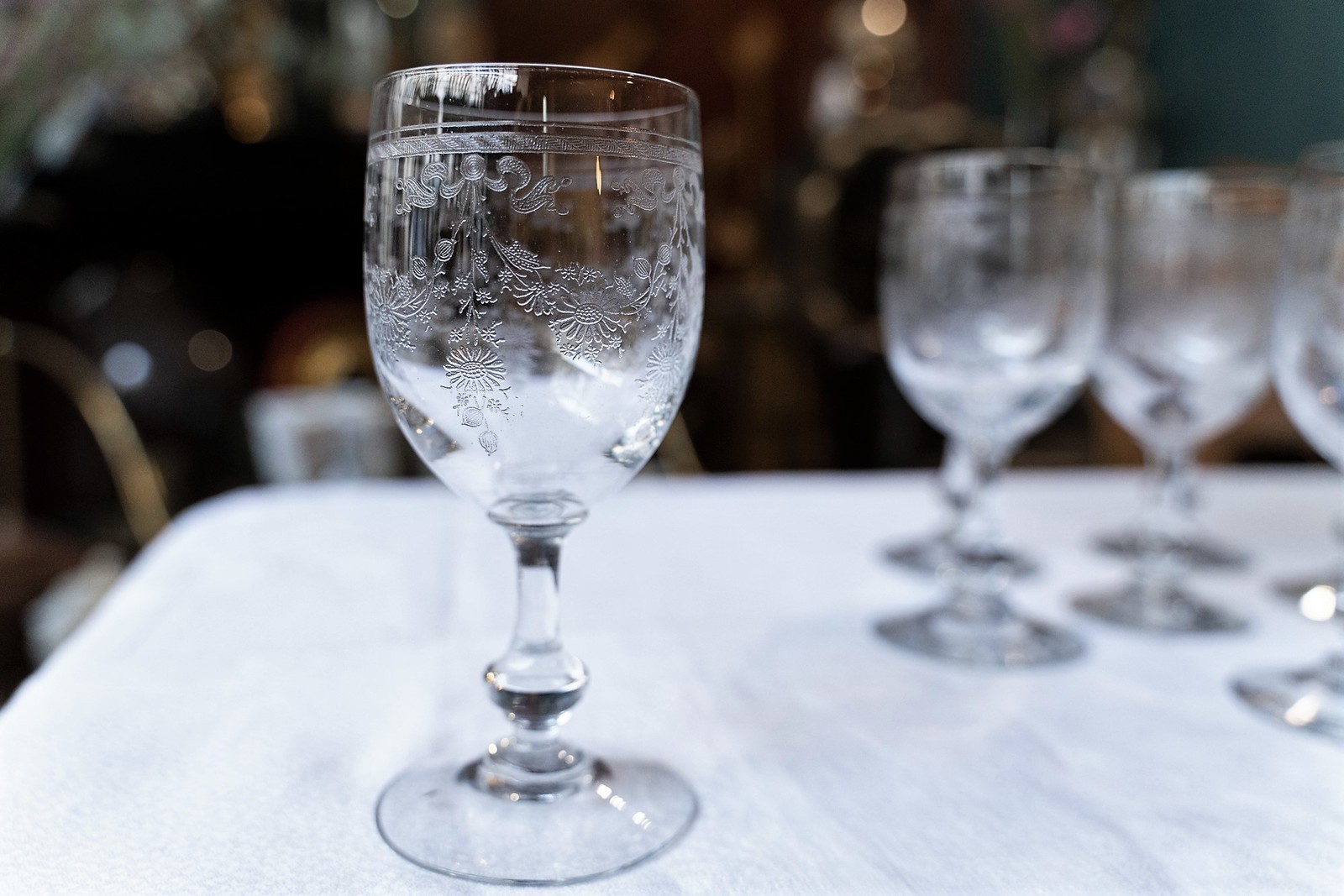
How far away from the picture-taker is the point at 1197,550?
577mm

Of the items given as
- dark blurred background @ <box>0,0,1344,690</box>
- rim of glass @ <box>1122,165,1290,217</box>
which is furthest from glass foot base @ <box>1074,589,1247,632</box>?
dark blurred background @ <box>0,0,1344,690</box>

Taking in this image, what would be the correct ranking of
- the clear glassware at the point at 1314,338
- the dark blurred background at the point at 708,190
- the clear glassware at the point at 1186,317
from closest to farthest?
the clear glassware at the point at 1314,338
the clear glassware at the point at 1186,317
the dark blurred background at the point at 708,190

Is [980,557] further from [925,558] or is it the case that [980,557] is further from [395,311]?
[395,311]

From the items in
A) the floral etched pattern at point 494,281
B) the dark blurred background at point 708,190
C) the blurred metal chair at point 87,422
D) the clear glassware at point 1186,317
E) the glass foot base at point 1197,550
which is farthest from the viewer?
the dark blurred background at point 708,190

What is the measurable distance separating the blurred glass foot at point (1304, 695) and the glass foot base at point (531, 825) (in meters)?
0.20

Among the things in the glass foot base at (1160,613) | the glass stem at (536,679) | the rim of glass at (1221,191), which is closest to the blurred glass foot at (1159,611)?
the glass foot base at (1160,613)

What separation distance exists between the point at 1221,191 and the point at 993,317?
114 millimetres

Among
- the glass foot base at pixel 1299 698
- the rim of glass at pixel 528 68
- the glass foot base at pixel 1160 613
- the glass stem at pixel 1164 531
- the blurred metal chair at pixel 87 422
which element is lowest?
the blurred metal chair at pixel 87 422

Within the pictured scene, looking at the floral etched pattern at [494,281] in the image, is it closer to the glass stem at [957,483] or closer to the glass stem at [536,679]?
the glass stem at [536,679]

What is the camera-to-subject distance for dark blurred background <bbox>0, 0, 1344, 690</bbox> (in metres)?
1.56

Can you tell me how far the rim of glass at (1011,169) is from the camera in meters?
0.41

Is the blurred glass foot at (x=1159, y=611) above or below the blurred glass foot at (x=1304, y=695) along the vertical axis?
below

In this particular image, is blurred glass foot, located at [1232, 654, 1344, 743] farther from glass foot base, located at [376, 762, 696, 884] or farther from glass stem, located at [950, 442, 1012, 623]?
glass foot base, located at [376, 762, 696, 884]

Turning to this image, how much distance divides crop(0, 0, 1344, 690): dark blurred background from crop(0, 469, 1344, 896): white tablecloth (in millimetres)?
948
